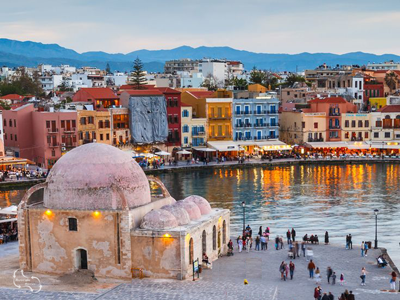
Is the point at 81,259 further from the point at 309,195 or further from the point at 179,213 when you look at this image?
the point at 309,195

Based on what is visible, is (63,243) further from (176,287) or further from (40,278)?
(176,287)

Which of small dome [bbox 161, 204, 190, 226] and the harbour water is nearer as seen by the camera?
small dome [bbox 161, 204, 190, 226]

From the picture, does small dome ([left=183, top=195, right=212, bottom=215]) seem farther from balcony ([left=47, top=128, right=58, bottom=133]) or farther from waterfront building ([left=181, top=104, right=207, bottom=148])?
waterfront building ([left=181, top=104, right=207, bottom=148])

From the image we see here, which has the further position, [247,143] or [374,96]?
[374,96]

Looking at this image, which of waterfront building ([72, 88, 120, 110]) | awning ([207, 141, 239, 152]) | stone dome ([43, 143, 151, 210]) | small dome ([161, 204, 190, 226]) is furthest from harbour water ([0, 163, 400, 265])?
waterfront building ([72, 88, 120, 110])

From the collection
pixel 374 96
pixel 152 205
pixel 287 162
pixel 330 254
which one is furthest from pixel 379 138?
pixel 152 205

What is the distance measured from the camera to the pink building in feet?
248

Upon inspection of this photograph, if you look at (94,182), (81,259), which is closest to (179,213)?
(94,182)

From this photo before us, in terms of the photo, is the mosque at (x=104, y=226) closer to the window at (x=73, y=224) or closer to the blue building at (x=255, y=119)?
the window at (x=73, y=224)

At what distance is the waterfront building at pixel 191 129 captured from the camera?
85000 mm

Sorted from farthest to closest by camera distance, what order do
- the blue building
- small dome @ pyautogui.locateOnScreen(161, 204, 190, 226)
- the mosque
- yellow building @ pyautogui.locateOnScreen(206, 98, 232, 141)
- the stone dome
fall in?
the blue building → yellow building @ pyautogui.locateOnScreen(206, 98, 232, 141) → small dome @ pyautogui.locateOnScreen(161, 204, 190, 226) → the stone dome → the mosque

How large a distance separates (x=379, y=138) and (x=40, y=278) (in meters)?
68.3

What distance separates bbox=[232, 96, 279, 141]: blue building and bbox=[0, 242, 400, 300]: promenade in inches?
2120

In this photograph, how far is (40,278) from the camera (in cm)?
3133
